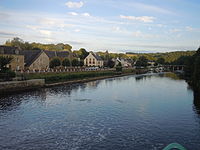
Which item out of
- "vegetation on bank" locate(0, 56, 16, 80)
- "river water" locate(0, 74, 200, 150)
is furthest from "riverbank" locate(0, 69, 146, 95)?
"river water" locate(0, 74, 200, 150)

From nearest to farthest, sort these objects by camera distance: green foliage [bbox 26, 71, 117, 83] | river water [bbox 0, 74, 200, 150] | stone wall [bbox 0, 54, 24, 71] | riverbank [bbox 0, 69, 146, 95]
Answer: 1. river water [bbox 0, 74, 200, 150]
2. riverbank [bbox 0, 69, 146, 95]
3. green foliage [bbox 26, 71, 117, 83]
4. stone wall [bbox 0, 54, 24, 71]

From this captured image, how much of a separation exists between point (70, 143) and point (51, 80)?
31.3 m

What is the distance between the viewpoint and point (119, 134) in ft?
52.5

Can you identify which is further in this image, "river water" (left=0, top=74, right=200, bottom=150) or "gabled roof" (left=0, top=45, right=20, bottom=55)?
"gabled roof" (left=0, top=45, right=20, bottom=55)

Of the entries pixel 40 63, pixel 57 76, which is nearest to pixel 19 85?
pixel 57 76

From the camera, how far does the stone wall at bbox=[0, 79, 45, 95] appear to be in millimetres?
31972

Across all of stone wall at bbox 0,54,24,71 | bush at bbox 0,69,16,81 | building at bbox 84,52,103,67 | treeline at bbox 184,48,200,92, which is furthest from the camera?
building at bbox 84,52,103,67

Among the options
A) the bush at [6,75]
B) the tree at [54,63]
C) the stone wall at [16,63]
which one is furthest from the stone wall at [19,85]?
the tree at [54,63]

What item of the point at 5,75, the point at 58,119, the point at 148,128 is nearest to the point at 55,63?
the point at 5,75

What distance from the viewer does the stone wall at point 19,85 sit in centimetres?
3197

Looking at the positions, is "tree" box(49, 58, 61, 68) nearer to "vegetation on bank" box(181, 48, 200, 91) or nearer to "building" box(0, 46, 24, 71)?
"building" box(0, 46, 24, 71)

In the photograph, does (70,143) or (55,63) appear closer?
(70,143)

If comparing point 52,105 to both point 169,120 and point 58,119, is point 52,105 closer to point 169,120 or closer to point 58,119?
point 58,119

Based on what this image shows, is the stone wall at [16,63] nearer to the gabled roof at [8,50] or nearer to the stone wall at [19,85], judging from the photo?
the gabled roof at [8,50]
